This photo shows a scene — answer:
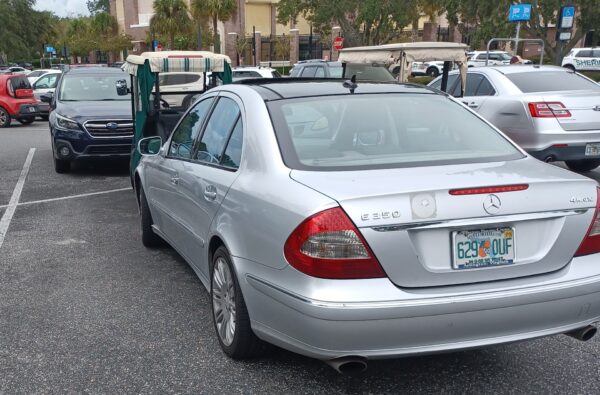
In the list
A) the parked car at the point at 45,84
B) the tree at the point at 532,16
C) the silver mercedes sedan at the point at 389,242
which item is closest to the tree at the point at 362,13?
the tree at the point at 532,16

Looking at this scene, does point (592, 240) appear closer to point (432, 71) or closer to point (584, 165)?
point (584, 165)

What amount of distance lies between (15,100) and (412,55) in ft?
44.2

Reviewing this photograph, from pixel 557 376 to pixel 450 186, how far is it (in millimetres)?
1417

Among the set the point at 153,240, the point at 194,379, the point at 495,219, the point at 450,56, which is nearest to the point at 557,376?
the point at 495,219

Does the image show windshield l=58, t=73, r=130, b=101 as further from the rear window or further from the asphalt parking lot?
the rear window

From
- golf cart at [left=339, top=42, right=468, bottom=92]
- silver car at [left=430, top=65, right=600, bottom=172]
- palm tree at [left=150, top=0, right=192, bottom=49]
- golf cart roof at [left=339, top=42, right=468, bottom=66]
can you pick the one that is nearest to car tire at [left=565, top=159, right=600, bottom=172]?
silver car at [left=430, top=65, right=600, bottom=172]

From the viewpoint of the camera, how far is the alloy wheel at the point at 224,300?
3481 mm

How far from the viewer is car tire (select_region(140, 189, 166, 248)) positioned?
570 centimetres

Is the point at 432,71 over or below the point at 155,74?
below

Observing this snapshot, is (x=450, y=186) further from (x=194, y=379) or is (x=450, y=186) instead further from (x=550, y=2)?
(x=550, y=2)

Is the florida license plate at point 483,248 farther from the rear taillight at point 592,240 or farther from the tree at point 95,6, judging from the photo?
the tree at point 95,6

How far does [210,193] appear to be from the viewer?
12.1 feet

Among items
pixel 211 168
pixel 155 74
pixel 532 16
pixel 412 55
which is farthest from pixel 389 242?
pixel 532 16

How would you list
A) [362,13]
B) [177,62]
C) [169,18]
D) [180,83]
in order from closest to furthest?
[177,62] < [180,83] < [362,13] < [169,18]
